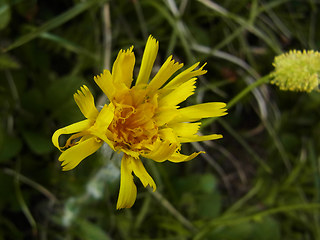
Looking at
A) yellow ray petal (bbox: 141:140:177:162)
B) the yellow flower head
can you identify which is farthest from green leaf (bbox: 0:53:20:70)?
the yellow flower head

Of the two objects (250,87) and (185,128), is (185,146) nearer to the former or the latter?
(250,87)

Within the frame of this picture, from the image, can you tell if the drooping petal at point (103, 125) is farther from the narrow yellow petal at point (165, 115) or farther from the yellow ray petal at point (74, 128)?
the narrow yellow petal at point (165, 115)

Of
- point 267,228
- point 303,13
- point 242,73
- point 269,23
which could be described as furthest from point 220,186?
point 303,13

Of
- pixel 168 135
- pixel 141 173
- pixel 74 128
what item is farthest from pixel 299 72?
pixel 74 128

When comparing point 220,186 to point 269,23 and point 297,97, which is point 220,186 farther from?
point 269,23

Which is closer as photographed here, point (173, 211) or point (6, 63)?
point (6, 63)

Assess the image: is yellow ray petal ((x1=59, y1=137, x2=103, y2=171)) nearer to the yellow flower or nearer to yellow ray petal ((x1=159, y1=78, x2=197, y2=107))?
the yellow flower

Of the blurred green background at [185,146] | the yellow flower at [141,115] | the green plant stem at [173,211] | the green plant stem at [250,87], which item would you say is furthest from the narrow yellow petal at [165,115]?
the green plant stem at [173,211]
